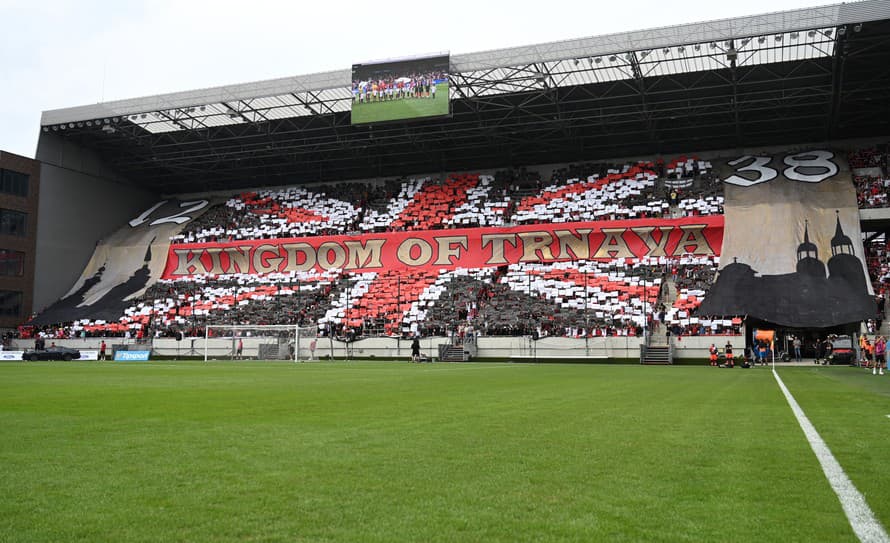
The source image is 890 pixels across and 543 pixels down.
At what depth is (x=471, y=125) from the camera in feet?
179

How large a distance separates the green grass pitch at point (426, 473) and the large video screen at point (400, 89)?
1405 inches

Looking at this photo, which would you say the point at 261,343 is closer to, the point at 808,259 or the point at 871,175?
the point at 808,259

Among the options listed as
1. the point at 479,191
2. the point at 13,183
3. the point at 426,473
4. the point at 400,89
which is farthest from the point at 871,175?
the point at 13,183

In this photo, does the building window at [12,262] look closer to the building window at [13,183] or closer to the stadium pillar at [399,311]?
the building window at [13,183]

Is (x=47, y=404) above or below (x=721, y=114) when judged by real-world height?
below

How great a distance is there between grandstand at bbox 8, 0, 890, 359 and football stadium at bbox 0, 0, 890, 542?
267 mm

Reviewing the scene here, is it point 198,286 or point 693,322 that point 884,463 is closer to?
point 693,322

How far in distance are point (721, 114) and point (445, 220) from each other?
21701mm

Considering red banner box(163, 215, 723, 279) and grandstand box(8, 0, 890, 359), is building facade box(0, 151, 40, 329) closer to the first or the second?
grandstand box(8, 0, 890, 359)

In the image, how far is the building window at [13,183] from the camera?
189ft

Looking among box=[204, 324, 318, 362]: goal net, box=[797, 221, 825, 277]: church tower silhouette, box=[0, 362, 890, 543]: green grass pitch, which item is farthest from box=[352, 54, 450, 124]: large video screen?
box=[0, 362, 890, 543]: green grass pitch

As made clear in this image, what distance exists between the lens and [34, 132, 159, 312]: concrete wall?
60.8m

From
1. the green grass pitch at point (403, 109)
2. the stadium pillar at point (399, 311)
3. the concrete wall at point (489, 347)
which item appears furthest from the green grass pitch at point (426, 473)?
the green grass pitch at point (403, 109)

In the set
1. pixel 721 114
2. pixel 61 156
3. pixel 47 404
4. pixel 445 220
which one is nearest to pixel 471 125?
pixel 445 220
